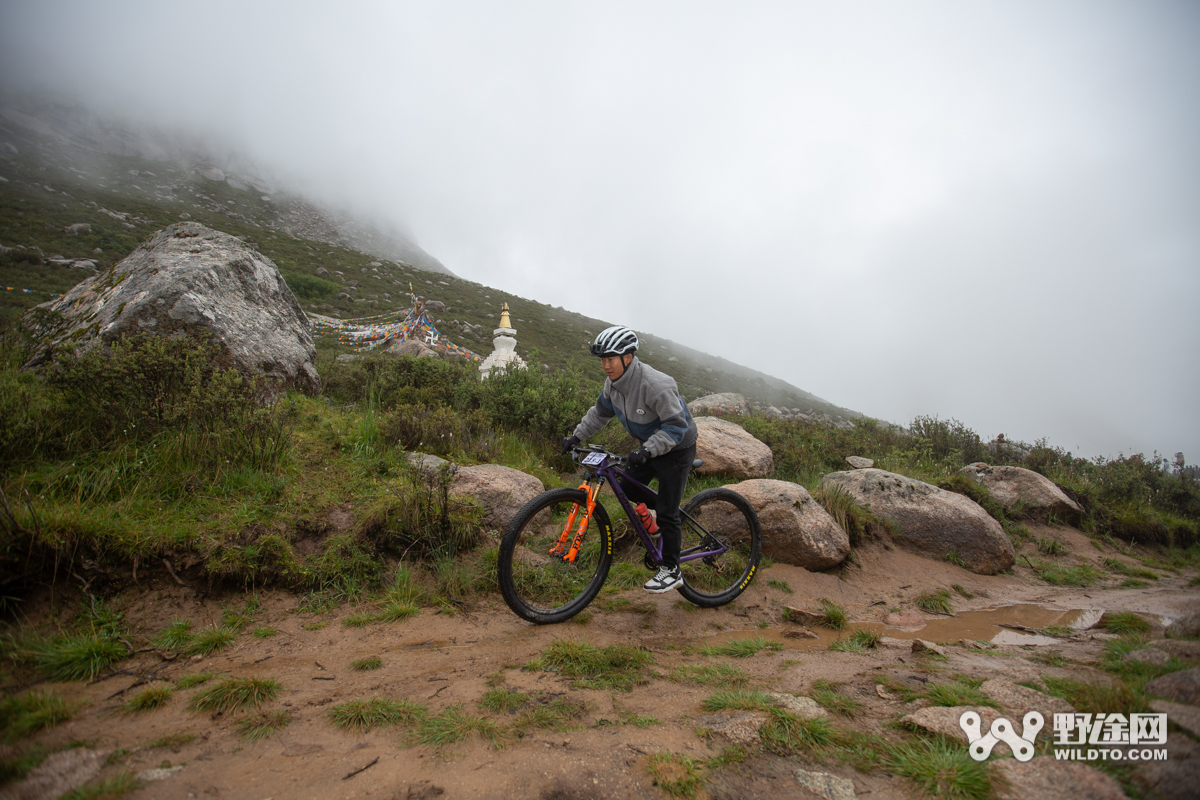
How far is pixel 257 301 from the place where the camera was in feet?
23.9

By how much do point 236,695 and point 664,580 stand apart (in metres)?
3.15

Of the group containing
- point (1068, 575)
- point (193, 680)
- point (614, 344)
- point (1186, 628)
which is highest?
point (614, 344)

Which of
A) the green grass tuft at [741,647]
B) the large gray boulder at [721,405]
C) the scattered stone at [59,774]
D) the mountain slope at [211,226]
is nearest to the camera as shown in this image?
the scattered stone at [59,774]

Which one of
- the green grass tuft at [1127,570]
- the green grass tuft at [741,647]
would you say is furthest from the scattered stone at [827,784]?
the green grass tuft at [1127,570]

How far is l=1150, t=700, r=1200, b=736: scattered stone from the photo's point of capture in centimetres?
183

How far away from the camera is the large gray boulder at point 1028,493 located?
28.4 feet

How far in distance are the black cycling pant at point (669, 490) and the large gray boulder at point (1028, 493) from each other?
25.6ft

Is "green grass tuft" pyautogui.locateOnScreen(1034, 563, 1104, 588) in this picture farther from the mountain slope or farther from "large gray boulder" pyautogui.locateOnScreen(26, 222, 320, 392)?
"large gray boulder" pyautogui.locateOnScreen(26, 222, 320, 392)

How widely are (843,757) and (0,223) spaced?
131 feet

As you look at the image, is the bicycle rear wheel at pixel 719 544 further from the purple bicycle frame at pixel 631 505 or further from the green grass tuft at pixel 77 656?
the green grass tuft at pixel 77 656

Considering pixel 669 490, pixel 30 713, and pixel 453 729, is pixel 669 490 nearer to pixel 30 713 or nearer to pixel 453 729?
pixel 453 729

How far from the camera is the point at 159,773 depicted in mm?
2010

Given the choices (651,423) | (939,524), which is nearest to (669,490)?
(651,423)

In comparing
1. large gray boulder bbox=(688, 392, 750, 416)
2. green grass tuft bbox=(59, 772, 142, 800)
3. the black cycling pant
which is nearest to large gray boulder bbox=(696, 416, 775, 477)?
the black cycling pant
